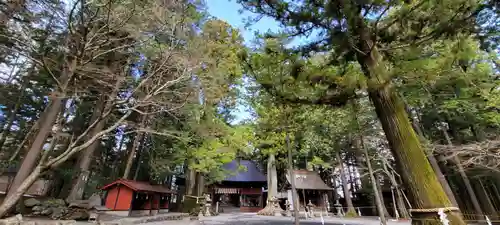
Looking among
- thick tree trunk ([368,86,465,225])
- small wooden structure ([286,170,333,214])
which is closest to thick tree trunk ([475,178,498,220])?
small wooden structure ([286,170,333,214])

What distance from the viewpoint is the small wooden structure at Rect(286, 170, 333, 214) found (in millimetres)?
17641

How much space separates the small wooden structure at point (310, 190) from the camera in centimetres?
1764

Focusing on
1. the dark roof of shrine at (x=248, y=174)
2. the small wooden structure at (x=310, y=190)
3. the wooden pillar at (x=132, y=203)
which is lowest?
the wooden pillar at (x=132, y=203)

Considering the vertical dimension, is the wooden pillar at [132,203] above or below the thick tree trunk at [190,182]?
below

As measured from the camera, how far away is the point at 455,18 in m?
3.14

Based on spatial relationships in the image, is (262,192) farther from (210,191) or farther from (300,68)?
(300,68)

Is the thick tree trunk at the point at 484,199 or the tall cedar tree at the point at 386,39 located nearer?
the tall cedar tree at the point at 386,39

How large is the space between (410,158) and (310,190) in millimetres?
16637

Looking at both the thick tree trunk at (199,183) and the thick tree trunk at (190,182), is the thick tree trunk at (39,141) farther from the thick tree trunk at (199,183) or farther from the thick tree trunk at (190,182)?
the thick tree trunk at (199,183)

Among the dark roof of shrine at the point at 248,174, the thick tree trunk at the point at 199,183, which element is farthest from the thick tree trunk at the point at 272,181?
the thick tree trunk at the point at 199,183

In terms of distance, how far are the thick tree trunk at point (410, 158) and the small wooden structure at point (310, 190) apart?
593 inches

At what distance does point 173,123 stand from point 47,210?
23.0ft

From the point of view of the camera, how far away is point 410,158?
286 cm

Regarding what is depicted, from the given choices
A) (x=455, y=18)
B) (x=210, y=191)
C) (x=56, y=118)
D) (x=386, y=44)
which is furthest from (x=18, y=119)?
(x=455, y=18)
